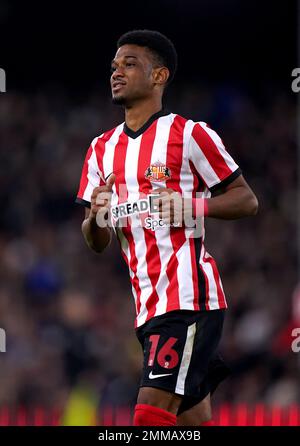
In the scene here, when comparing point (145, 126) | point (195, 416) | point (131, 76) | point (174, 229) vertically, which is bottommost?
point (195, 416)

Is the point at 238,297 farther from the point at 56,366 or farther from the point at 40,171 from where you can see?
the point at 40,171

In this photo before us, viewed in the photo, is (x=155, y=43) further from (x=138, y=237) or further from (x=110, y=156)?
(x=138, y=237)

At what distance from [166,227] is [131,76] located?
0.76m

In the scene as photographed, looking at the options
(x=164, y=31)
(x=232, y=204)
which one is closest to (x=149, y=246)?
(x=232, y=204)

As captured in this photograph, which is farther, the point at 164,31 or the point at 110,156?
the point at 164,31

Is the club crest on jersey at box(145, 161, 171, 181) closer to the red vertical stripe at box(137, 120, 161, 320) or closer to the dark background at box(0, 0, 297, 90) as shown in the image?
the red vertical stripe at box(137, 120, 161, 320)

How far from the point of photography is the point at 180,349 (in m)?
4.97

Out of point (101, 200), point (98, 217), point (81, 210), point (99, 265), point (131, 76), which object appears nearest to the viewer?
point (101, 200)

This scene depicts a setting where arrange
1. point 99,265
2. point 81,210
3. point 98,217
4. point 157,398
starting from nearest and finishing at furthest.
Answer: point 157,398
point 98,217
point 99,265
point 81,210

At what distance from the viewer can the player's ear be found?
212 inches

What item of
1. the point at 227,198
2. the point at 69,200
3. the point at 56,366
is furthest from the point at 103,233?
the point at 69,200

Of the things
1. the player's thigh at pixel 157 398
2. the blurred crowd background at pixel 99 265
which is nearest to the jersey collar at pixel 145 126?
the player's thigh at pixel 157 398

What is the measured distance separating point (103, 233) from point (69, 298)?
632cm

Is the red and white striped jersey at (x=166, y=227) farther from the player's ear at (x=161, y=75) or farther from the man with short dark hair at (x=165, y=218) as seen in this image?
the player's ear at (x=161, y=75)
